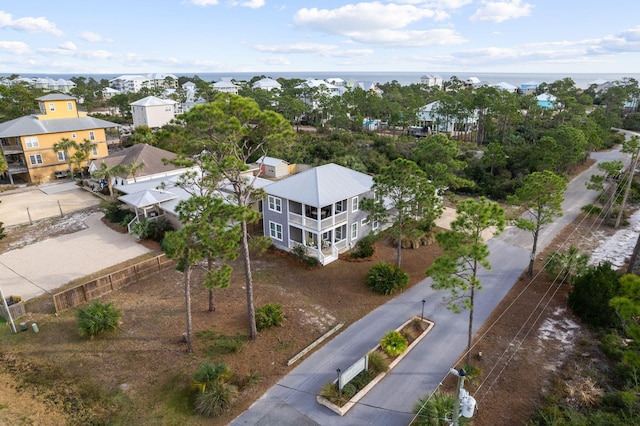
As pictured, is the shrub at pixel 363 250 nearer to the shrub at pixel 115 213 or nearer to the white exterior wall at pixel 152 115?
the shrub at pixel 115 213

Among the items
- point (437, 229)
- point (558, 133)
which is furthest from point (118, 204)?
point (558, 133)

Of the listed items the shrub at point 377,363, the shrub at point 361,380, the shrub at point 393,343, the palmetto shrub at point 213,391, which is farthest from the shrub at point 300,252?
the palmetto shrub at point 213,391

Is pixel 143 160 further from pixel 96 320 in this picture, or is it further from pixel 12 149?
pixel 96 320

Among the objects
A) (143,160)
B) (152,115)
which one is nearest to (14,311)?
(143,160)

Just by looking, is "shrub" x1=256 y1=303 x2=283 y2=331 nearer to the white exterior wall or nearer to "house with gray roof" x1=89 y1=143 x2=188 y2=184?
"house with gray roof" x1=89 y1=143 x2=188 y2=184

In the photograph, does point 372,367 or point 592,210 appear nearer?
point 372,367

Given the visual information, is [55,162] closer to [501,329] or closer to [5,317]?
[5,317]

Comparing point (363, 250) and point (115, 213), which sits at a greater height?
point (115, 213)
